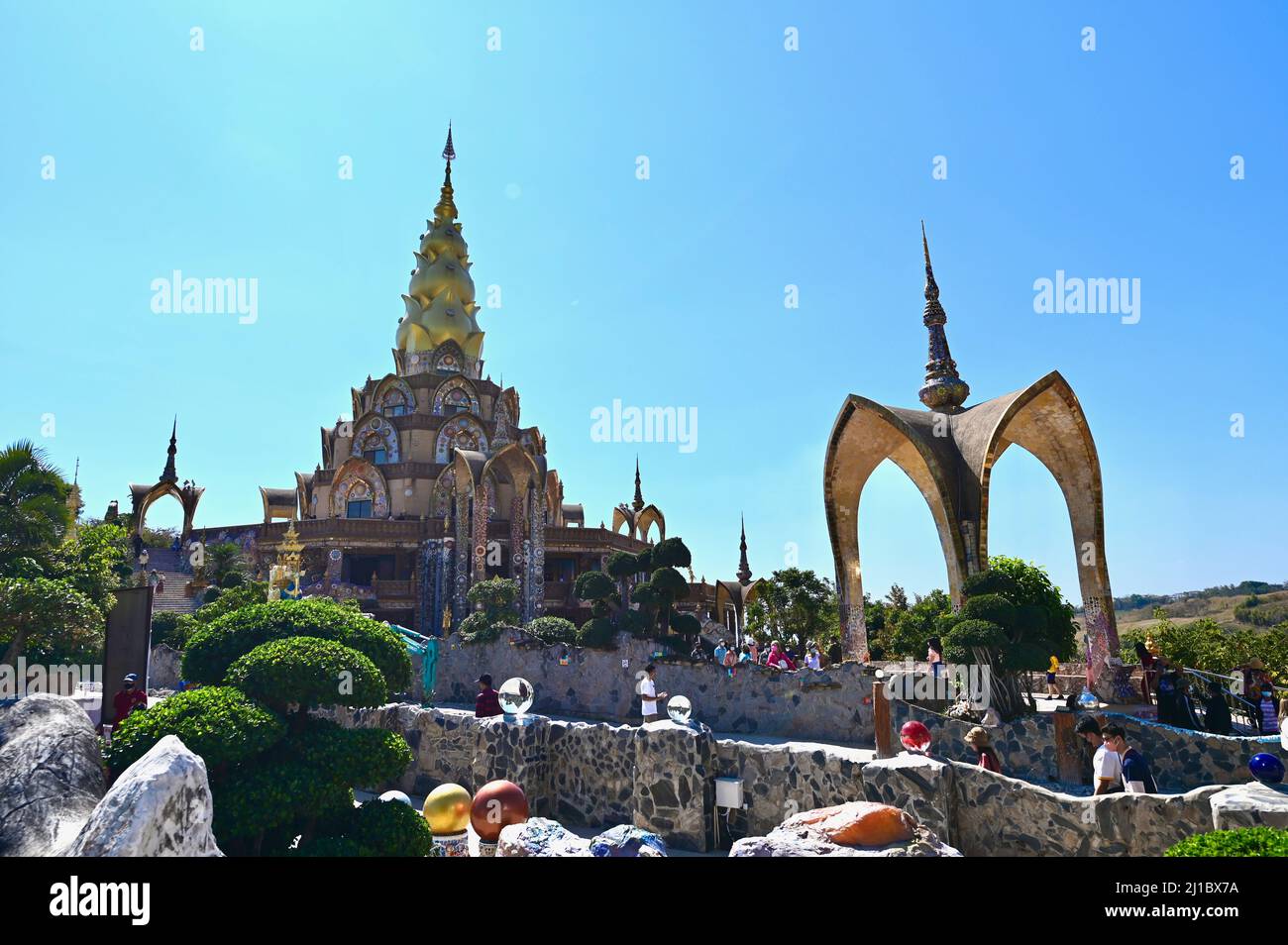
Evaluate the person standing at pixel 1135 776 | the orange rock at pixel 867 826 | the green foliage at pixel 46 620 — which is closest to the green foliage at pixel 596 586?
the green foliage at pixel 46 620

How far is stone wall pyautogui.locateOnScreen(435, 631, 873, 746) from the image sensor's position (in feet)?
44.4

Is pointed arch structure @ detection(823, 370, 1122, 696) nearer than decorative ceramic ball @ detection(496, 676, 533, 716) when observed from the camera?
No

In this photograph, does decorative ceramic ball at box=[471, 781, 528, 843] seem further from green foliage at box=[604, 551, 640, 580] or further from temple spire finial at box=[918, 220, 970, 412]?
temple spire finial at box=[918, 220, 970, 412]

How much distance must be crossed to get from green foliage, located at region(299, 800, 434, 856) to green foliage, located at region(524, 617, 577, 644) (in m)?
13.6

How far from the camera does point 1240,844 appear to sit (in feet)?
13.1

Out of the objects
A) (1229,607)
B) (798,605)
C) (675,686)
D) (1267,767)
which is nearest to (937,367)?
(798,605)

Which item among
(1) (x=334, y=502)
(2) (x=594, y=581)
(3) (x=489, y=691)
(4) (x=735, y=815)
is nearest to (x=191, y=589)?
(1) (x=334, y=502)

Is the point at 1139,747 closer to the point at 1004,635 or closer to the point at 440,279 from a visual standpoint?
the point at 1004,635

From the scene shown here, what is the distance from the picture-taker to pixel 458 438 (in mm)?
40625

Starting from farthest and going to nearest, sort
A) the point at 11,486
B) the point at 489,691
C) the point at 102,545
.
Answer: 1. the point at 102,545
2. the point at 11,486
3. the point at 489,691

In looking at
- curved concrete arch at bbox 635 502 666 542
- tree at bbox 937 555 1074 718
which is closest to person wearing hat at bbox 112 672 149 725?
tree at bbox 937 555 1074 718
